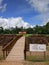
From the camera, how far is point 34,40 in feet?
105

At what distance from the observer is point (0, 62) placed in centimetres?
1143

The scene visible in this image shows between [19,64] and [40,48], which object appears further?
[40,48]

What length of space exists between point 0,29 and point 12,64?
78.3 meters

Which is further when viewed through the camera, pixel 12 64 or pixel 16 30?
pixel 16 30

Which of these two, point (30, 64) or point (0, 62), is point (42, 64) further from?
point (0, 62)

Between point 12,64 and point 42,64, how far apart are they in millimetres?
1289

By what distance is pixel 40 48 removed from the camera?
14297 mm

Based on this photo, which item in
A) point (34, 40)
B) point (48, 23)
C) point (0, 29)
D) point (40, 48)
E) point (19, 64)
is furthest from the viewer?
point (48, 23)

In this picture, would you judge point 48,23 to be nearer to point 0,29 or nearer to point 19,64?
point 0,29

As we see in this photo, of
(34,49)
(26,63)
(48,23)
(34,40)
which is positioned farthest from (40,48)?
(48,23)

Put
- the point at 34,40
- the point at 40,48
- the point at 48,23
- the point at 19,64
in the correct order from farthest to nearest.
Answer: the point at 48,23
the point at 34,40
the point at 40,48
the point at 19,64

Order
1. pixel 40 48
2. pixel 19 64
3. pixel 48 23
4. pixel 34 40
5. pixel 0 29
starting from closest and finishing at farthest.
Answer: pixel 19 64, pixel 40 48, pixel 34 40, pixel 0 29, pixel 48 23

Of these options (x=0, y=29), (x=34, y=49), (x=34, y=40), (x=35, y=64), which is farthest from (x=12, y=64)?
(x=0, y=29)

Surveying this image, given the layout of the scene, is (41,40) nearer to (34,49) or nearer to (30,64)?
(34,49)
